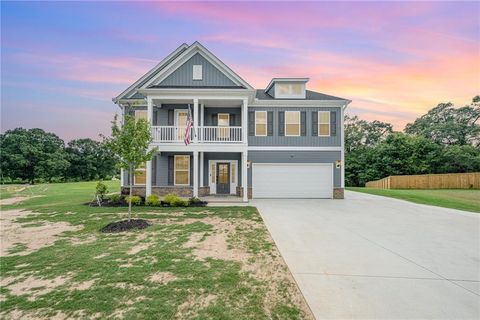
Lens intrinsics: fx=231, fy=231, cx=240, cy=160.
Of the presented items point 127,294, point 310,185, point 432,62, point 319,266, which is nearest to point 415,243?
point 319,266

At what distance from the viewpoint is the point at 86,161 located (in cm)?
4184

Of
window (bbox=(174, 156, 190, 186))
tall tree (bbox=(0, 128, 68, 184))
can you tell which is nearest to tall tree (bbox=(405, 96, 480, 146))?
window (bbox=(174, 156, 190, 186))

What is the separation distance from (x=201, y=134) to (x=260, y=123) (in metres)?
4.06

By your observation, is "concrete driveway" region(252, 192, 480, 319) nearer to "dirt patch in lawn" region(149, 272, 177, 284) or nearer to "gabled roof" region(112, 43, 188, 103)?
"dirt patch in lawn" region(149, 272, 177, 284)

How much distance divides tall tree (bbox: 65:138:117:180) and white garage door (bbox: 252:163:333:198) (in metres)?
35.0

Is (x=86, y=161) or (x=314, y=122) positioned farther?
(x=86, y=161)

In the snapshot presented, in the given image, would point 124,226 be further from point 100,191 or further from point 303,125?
point 303,125

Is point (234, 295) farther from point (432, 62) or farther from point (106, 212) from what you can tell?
point (432, 62)

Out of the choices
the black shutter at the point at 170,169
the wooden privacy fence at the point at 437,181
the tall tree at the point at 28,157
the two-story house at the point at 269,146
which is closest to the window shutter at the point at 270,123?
the two-story house at the point at 269,146

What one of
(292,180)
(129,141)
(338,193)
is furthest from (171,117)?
(338,193)

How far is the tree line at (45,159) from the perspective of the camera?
33219 millimetres

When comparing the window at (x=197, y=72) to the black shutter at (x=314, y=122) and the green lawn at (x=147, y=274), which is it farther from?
the green lawn at (x=147, y=274)

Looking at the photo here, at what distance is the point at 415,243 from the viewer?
20.3ft

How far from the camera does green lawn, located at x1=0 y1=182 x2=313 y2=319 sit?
10.2ft
